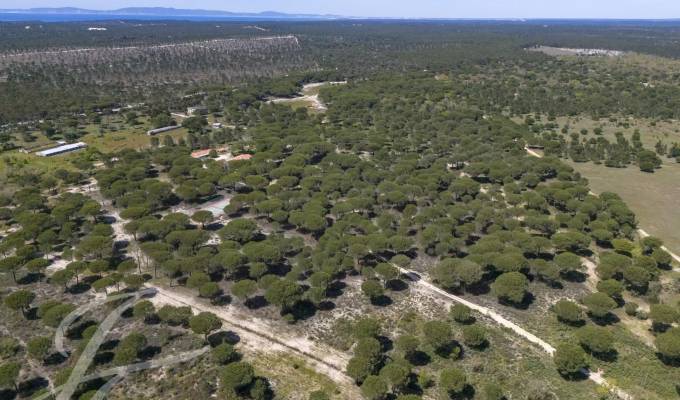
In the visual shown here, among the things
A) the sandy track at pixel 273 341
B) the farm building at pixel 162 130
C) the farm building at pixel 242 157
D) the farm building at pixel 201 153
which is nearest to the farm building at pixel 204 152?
the farm building at pixel 201 153

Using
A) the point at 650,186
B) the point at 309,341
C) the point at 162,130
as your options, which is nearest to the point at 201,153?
the point at 162,130

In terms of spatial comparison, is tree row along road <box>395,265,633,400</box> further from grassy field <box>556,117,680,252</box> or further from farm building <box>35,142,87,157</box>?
farm building <box>35,142,87,157</box>

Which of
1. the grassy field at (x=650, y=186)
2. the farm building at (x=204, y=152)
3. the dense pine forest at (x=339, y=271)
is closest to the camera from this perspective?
the dense pine forest at (x=339, y=271)

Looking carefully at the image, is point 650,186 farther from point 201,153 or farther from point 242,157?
point 201,153

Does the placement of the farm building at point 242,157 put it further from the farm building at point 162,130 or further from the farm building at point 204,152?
the farm building at point 162,130

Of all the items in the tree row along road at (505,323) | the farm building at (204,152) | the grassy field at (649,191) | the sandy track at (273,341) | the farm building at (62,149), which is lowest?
the sandy track at (273,341)

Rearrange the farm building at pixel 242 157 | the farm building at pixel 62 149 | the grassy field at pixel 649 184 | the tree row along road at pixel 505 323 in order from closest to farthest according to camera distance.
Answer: the tree row along road at pixel 505 323 → the grassy field at pixel 649 184 → the farm building at pixel 242 157 → the farm building at pixel 62 149

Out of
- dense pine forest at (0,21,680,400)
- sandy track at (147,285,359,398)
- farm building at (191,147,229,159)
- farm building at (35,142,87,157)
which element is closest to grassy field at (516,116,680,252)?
dense pine forest at (0,21,680,400)

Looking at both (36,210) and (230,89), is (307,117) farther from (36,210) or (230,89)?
(36,210)

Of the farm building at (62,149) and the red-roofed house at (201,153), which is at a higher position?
the red-roofed house at (201,153)

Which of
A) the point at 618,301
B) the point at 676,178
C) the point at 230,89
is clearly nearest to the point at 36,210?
the point at 618,301
